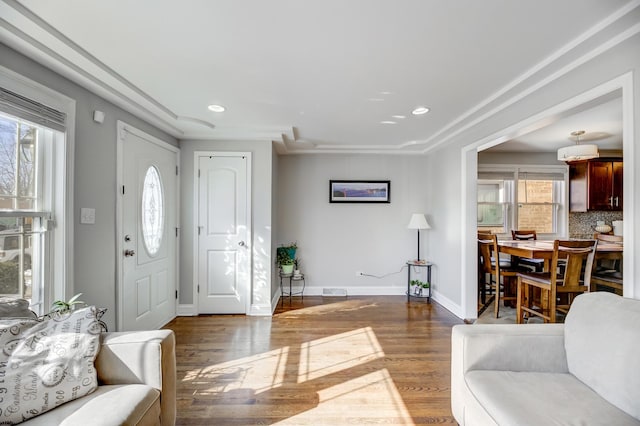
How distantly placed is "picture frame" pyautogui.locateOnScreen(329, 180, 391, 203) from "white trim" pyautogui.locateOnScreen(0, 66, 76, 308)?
10.9ft

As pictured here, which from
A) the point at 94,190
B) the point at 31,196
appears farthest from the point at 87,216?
the point at 31,196

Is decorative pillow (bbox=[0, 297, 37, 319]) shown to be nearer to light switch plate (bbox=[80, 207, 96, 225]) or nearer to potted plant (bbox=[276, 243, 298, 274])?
light switch plate (bbox=[80, 207, 96, 225])

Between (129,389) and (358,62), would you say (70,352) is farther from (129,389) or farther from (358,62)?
(358,62)

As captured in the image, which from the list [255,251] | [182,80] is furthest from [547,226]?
[182,80]

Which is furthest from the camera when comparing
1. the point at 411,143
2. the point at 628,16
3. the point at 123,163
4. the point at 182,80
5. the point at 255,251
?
the point at 411,143

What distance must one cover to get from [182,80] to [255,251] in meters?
2.18

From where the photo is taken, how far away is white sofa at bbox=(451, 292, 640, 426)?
1203mm

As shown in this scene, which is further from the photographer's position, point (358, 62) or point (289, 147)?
point (289, 147)

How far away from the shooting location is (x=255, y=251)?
→ 12.5 ft

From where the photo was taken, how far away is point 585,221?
5242mm

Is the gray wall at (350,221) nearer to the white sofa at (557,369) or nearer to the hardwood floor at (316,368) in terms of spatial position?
the hardwood floor at (316,368)

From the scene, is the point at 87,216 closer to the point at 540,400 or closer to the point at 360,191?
the point at 540,400

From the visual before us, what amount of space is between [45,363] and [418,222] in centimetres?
418

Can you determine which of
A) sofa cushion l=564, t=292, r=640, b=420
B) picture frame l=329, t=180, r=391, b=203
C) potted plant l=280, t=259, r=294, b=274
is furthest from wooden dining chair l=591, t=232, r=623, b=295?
potted plant l=280, t=259, r=294, b=274
